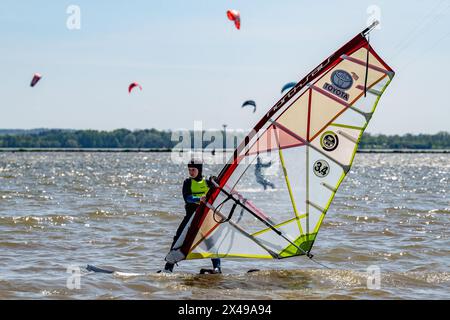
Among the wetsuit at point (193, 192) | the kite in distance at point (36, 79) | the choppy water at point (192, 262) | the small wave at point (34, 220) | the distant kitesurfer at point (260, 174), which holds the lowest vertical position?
the choppy water at point (192, 262)

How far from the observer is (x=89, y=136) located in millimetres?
185125

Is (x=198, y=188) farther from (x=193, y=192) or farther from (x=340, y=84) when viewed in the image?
(x=340, y=84)

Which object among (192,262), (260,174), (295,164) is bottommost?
(192,262)

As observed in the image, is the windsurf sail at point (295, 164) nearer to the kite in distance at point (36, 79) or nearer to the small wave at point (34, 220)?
the small wave at point (34, 220)

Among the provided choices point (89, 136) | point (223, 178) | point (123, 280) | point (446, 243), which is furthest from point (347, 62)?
point (89, 136)

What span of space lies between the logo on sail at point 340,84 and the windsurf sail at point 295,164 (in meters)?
0.01

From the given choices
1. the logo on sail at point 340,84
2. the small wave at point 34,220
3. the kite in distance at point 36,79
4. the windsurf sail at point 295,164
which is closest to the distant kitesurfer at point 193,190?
the windsurf sail at point 295,164

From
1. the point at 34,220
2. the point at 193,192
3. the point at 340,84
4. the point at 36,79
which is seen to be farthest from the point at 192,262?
the point at 36,79

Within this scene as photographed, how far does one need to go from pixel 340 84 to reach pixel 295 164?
3.34 feet

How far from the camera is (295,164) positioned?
7902 millimetres

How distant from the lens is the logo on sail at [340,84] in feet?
24.9

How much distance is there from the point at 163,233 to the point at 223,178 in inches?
205
